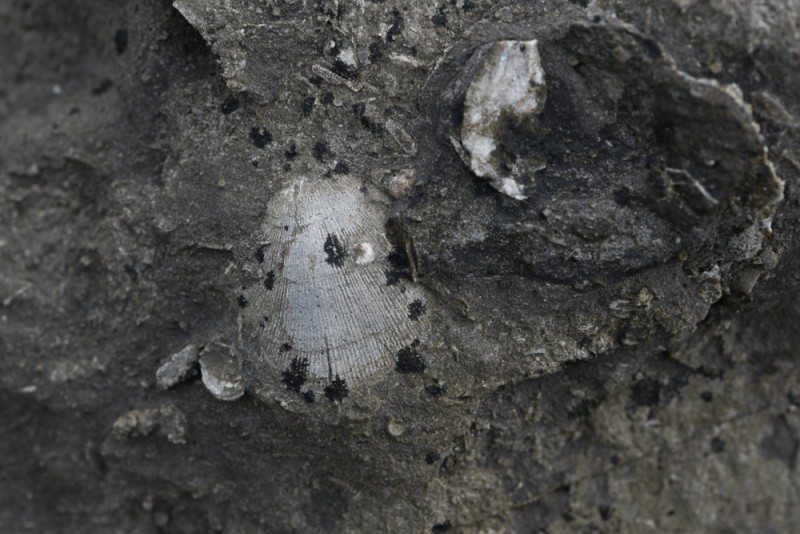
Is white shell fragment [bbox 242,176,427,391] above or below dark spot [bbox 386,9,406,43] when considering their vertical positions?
below

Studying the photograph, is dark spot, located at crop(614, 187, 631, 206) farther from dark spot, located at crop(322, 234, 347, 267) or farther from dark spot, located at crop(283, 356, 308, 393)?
dark spot, located at crop(283, 356, 308, 393)

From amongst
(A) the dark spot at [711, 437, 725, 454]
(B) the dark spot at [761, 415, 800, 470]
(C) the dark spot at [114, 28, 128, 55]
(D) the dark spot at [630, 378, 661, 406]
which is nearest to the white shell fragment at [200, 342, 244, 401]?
(C) the dark spot at [114, 28, 128, 55]

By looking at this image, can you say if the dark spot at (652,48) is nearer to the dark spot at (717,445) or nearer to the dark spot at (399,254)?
the dark spot at (399,254)

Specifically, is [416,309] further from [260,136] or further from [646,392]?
[646,392]

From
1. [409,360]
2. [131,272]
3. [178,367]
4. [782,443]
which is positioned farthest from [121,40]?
[782,443]

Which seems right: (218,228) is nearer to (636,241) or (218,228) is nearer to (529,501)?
(636,241)

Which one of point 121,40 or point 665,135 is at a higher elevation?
point 665,135
